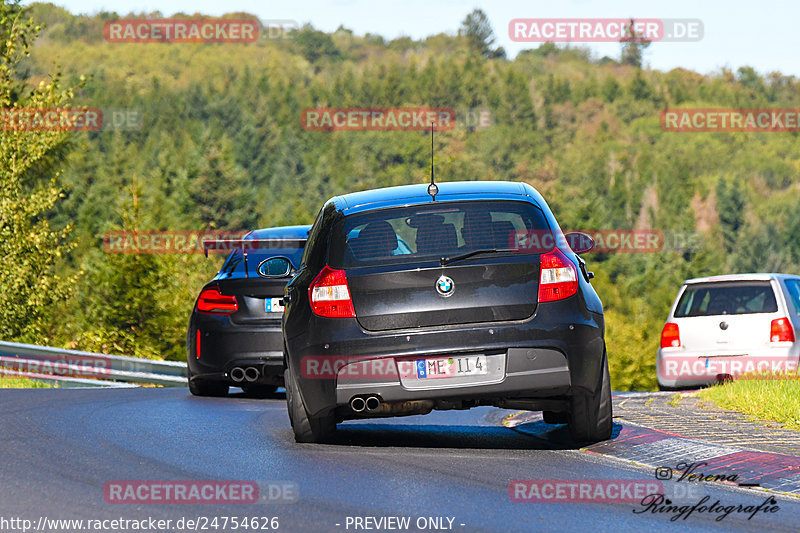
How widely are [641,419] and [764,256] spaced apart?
533ft

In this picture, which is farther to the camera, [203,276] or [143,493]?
[203,276]

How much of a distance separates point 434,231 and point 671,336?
9.54 m

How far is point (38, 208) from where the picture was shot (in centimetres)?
Result: 3603

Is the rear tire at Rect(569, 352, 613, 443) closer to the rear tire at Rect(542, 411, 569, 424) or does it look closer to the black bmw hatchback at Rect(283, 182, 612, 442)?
→ the black bmw hatchback at Rect(283, 182, 612, 442)

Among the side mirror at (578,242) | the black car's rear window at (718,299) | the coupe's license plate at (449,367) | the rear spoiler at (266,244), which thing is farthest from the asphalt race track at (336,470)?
the black car's rear window at (718,299)

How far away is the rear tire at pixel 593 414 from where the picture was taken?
26.2 feet

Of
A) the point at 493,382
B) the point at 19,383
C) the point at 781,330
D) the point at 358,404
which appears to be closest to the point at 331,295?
the point at 358,404

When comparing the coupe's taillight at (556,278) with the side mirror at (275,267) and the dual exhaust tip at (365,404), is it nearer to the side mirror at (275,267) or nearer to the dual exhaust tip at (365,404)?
the dual exhaust tip at (365,404)

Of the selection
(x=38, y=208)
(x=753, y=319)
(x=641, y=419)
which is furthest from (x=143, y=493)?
(x=38, y=208)

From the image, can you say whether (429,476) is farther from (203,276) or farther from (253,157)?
(253,157)

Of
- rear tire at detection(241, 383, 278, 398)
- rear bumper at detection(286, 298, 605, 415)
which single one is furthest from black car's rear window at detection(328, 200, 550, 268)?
rear tire at detection(241, 383, 278, 398)

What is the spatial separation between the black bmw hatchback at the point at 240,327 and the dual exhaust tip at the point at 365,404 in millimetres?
4468

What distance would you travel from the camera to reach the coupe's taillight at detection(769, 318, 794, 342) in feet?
51.6

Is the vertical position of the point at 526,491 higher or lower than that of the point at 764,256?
higher
